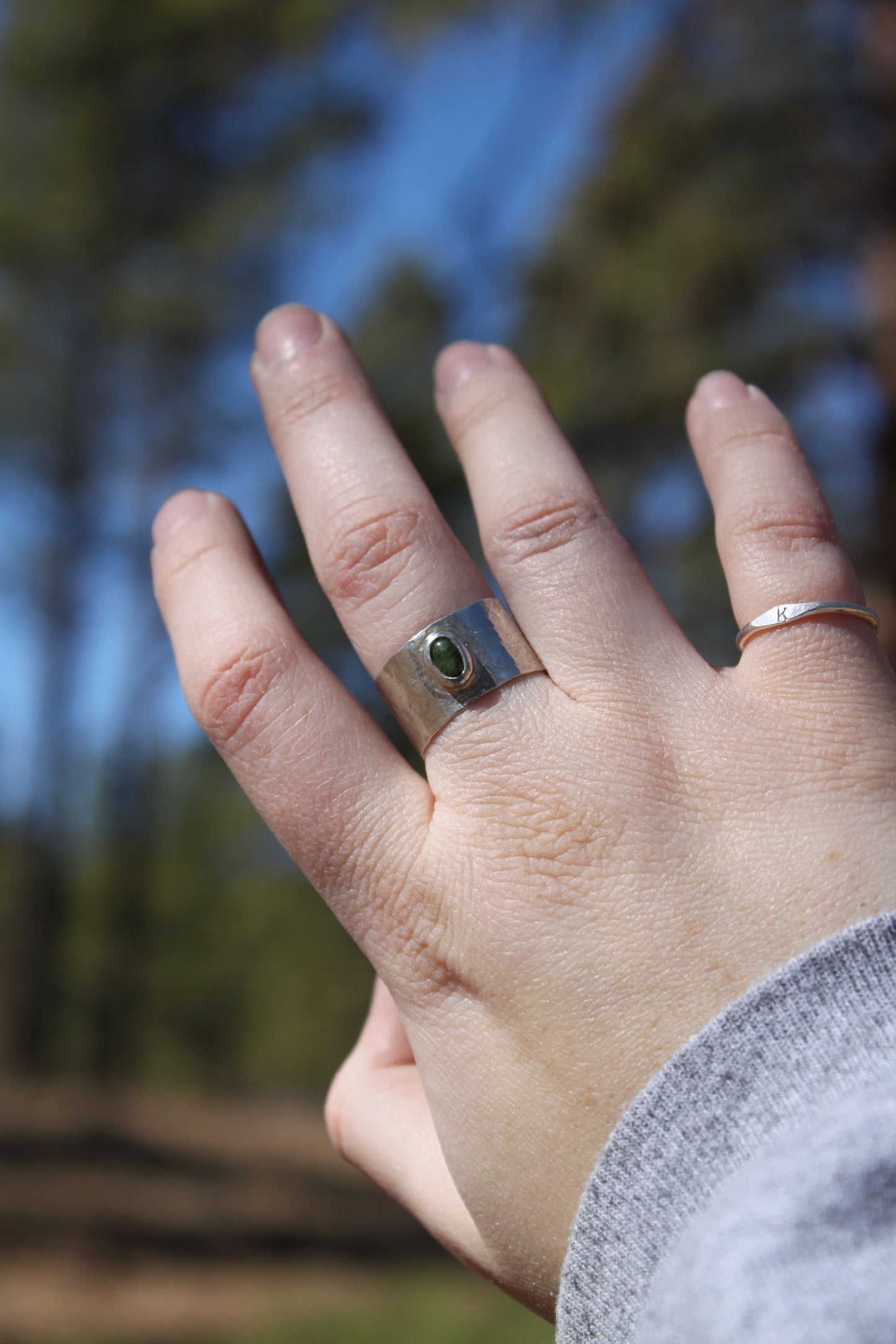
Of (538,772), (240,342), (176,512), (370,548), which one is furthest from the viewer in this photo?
(240,342)

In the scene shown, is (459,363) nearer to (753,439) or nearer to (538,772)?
(753,439)

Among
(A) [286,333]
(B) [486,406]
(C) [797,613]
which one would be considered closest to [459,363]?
(B) [486,406]

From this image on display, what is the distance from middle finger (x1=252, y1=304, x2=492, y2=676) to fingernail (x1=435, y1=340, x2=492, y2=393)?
11 centimetres

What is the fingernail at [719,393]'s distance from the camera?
1.23 meters

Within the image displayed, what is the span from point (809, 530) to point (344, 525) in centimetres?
53

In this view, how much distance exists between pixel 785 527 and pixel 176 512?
75 centimetres

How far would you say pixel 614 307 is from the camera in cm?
608

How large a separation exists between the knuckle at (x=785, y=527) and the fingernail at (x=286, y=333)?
0.58 metres

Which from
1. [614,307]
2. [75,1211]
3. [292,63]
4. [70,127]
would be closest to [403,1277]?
[75,1211]

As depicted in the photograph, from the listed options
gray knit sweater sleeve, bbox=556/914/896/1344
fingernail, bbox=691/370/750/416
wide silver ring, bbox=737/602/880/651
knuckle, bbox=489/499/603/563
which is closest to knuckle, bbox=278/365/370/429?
knuckle, bbox=489/499/603/563

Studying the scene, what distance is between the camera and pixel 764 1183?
75 cm

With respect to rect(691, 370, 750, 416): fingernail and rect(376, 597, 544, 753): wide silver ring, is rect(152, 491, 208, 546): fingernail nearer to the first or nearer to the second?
Answer: rect(376, 597, 544, 753): wide silver ring

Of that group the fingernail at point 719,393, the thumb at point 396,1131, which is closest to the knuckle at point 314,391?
the fingernail at point 719,393

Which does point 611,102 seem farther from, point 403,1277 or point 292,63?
point 403,1277
